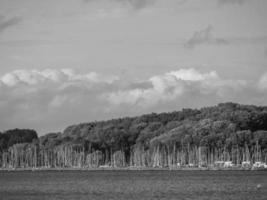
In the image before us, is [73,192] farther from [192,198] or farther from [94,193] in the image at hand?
[192,198]

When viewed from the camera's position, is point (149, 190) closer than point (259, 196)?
No

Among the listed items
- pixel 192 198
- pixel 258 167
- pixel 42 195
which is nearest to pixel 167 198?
pixel 192 198

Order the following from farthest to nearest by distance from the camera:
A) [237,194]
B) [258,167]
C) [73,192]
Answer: [258,167] < [73,192] < [237,194]

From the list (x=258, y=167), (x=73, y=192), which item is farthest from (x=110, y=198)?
(x=258, y=167)

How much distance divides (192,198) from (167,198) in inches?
122

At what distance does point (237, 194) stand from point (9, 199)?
93.9 ft

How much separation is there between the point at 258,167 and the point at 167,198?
109m

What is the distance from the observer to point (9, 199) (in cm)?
9306

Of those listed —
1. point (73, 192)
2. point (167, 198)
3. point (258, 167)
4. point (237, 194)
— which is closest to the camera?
point (167, 198)

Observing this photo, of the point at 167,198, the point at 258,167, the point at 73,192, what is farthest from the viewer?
the point at 258,167

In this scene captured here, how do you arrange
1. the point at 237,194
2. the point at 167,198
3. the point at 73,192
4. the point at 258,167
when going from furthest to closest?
the point at 258,167, the point at 73,192, the point at 237,194, the point at 167,198

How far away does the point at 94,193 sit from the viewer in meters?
103

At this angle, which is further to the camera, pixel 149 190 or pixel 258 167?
pixel 258 167

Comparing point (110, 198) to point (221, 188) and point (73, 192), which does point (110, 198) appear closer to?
point (73, 192)
